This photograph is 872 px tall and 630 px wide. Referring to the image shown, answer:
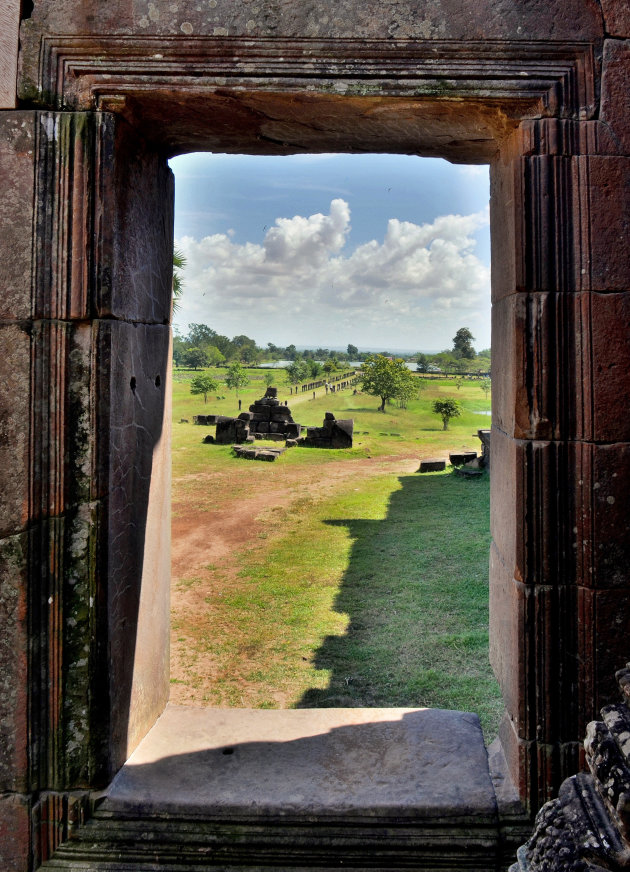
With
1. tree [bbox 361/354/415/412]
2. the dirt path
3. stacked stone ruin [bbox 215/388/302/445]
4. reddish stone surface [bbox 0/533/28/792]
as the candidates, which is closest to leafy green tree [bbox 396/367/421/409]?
tree [bbox 361/354/415/412]

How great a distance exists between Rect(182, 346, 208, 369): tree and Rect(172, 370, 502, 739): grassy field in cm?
5972

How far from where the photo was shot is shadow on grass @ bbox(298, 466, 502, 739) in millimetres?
4598

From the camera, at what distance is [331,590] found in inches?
288

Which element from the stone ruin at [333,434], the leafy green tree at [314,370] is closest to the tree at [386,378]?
the stone ruin at [333,434]

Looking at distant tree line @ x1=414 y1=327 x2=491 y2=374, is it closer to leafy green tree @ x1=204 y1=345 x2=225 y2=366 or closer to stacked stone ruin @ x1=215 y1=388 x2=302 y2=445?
leafy green tree @ x1=204 y1=345 x2=225 y2=366

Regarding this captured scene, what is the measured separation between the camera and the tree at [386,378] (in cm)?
3916

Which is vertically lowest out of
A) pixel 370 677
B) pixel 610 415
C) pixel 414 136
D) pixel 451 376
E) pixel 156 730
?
pixel 370 677

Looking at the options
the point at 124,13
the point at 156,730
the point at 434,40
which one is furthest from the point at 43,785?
the point at 434,40

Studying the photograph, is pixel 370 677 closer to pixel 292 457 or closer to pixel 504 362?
pixel 504 362

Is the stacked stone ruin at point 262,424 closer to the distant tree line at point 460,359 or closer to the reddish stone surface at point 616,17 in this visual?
the reddish stone surface at point 616,17

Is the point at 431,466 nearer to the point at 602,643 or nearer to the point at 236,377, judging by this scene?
the point at 602,643

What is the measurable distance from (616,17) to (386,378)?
122 feet

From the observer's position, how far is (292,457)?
60.3 feet

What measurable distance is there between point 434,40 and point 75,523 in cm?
232
